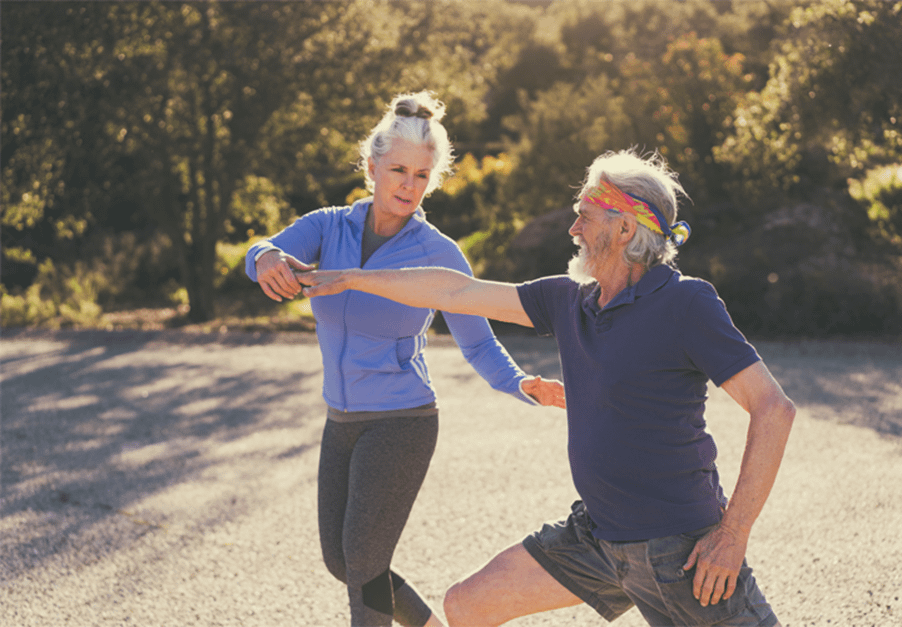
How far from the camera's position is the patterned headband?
213 cm

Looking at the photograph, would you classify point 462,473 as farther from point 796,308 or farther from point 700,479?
point 796,308

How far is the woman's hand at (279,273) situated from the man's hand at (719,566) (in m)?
1.34

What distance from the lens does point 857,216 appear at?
12.5m

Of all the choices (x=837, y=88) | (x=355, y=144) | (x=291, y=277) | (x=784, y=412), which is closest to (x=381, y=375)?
(x=291, y=277)

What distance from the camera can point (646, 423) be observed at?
204 cm

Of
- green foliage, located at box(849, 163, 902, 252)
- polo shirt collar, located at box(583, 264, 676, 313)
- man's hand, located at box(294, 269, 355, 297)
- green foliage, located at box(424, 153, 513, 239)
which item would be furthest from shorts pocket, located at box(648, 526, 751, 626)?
green foliage, located at box(424, 153, 513, 239)

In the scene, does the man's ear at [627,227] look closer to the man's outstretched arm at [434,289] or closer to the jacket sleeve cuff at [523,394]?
the man's outstretched arm at [434,289]

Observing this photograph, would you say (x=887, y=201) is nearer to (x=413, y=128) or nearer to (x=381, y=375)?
(x=413, y=128)

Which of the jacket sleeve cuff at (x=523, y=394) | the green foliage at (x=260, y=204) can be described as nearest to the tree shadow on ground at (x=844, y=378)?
the jacket sleeve cuff at (x=523, y=394)

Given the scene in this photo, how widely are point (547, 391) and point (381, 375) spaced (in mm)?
579

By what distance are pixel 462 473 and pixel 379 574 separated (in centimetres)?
314

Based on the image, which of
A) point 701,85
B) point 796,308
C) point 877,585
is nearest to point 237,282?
point 701,85

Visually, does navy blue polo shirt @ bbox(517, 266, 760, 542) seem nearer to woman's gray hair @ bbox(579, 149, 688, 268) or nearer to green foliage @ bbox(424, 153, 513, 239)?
woman's gray hair @ bbox(579, 149, 688, 268)

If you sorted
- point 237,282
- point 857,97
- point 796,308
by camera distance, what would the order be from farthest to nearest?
point 237,282 < point 796,308 < point 857,97
